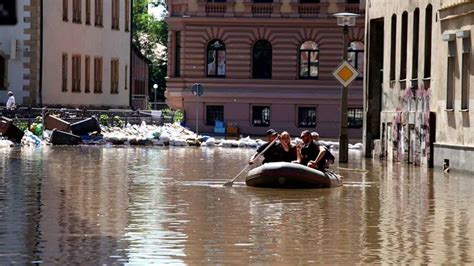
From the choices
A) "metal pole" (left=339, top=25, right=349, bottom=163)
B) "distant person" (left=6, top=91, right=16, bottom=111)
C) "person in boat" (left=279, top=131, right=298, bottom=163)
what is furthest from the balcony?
"person in boat" (left=279, top=131, right=298, bottom=163)

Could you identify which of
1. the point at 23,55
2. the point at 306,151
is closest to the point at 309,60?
the point at 23,55

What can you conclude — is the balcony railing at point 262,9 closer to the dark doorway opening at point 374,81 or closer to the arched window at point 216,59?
the arched window at point 216,59

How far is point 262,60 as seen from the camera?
79250mm

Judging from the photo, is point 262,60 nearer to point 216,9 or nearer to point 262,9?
point 262,9

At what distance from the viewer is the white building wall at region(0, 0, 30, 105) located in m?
72.7

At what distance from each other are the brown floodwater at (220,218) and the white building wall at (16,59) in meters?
33.8

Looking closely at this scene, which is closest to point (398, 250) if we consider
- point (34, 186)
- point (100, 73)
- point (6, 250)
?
point (6, 250)

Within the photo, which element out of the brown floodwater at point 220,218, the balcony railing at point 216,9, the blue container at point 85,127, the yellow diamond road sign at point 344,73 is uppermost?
the balcony railing at point 216,9

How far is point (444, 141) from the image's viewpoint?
138 ft

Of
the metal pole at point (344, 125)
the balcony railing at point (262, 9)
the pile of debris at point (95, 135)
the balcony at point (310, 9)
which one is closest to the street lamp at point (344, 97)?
the metal pole at point (344, 125)

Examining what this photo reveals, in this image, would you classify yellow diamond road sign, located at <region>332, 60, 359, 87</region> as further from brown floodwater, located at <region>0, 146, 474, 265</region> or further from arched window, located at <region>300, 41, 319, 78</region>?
arched window, located at <region>300, 41, 319, 78</region>

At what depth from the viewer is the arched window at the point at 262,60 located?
7912 centimetres

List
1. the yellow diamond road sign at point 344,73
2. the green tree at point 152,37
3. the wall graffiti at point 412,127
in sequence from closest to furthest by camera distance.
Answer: the wall graffiti at point 412,127
the yellow diamond road sign at point 344,73
the green tree at point 152,37

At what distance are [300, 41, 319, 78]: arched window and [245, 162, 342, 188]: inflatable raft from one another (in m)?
47.9
